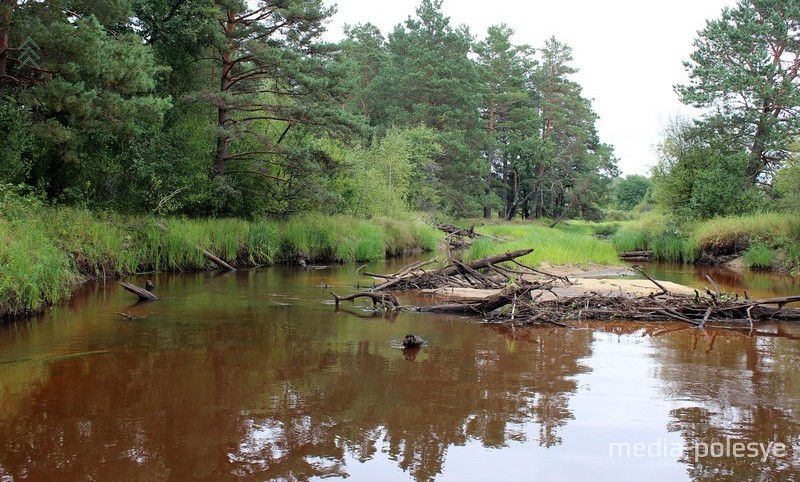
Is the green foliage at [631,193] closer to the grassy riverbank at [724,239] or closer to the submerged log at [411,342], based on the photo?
the grassy riverbank at [724,239]

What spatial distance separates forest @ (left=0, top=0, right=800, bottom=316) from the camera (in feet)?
44.7

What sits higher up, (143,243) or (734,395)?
(143,243)

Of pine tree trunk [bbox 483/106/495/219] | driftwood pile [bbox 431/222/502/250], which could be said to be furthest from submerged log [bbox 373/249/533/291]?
pine tree trunk [bbox 483/106/495/219]

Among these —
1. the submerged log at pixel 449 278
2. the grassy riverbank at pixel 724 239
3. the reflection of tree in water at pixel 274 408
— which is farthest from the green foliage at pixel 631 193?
the reflection of tree in water at pixel 274 408

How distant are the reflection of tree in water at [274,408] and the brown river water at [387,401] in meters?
0.02

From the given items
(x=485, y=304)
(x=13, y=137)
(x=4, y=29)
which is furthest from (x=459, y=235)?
(x=4, y=29)

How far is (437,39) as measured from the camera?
47094 millimetres

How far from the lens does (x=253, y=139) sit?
73.6 feet

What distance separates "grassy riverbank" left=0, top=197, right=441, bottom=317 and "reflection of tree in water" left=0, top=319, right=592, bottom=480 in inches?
128

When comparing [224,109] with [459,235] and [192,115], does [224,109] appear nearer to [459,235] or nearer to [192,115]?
[192,115]

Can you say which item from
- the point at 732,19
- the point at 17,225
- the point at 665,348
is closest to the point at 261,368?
the point at 665,348

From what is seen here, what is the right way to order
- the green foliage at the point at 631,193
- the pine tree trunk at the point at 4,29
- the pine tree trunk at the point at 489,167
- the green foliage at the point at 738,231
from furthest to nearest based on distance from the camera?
the green foliage at the point at 631,193 < the pine tree trunk at the point at 489,167 < the green foliage at the point at 738,231 < the pine tree trunk at the point at 4,29

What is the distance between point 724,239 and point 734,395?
75.6 feet

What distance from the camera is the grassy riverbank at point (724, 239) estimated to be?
23.0 meters
